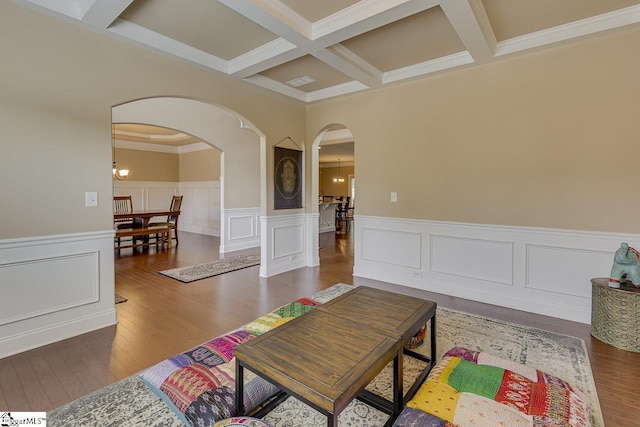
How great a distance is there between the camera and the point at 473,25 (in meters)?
2.65

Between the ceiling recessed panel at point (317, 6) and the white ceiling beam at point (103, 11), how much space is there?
4.21 ft

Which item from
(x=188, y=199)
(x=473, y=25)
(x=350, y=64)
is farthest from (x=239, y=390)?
(x=188, y=199)

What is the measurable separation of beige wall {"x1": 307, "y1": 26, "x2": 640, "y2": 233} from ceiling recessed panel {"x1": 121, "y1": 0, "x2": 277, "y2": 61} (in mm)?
2007

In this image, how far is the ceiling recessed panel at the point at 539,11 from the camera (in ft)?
8.37

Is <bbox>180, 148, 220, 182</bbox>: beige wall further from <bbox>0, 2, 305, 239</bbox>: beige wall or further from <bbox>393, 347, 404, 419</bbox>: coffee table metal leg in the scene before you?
<bbox>393, 347, 404, 419</bbox>: coffee table metal leg

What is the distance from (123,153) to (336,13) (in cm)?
846

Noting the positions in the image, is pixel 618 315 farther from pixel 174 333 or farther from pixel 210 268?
pixel 210 268

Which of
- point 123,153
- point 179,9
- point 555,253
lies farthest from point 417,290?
point 123,153

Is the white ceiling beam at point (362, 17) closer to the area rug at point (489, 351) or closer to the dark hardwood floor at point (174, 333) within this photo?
the area rug at point (489, 351)

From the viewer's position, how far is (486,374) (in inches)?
63.7

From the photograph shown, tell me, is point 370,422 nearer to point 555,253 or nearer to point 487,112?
point 555,253

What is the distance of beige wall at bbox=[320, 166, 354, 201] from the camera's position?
15734mm

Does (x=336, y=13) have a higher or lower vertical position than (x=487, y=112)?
higher

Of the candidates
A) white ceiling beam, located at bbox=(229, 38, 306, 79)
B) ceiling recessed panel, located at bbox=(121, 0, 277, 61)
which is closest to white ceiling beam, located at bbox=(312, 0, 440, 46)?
white ceiling beam, located at bbox=(229, 38, 306, 79)
